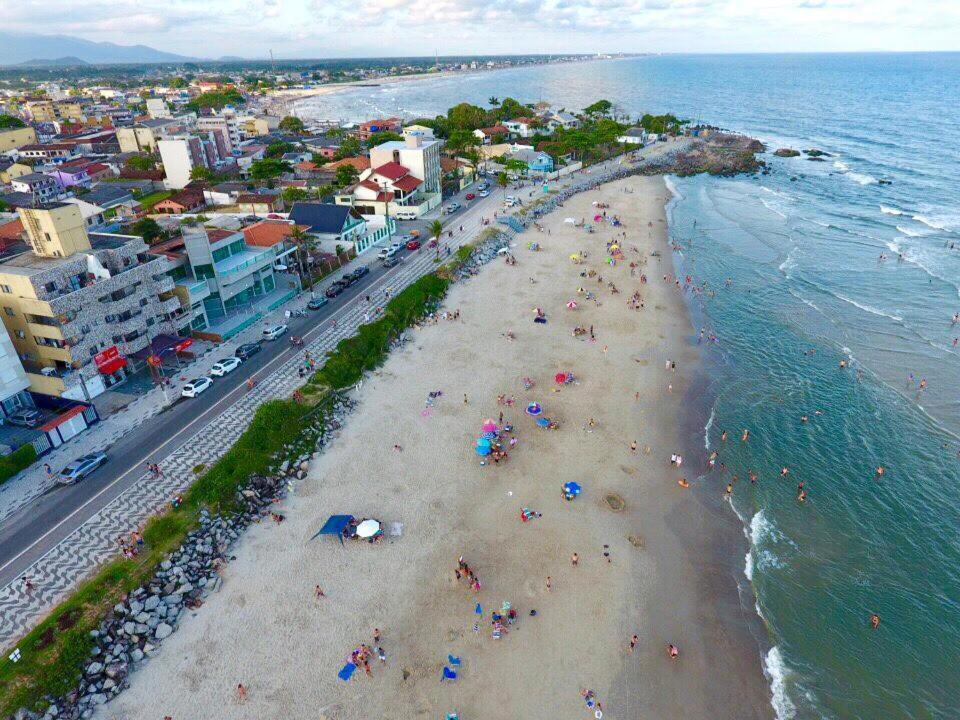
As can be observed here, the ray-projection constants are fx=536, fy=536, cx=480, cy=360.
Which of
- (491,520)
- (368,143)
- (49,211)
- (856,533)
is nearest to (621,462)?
(491,520)

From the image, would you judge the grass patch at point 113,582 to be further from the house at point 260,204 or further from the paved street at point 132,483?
the house at point 260,204

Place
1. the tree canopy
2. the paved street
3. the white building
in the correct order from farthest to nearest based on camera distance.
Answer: the tree canopy, the white building, the paved street

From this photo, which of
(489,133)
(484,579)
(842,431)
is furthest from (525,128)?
(484,579)

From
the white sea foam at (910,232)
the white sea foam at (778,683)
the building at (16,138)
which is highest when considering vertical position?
the building at (16,138)

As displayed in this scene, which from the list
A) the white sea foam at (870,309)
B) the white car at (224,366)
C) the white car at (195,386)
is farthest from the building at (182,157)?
the white sea foam at (870,309)

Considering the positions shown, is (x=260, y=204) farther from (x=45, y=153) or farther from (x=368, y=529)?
(x=45, y=153)

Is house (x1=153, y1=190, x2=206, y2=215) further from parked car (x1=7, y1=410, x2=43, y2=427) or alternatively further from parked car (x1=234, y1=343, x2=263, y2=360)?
parked car (x1=7, y1=410, x2=43, y2=427)

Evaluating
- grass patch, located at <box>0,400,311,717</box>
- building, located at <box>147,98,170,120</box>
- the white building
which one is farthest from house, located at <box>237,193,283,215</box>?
building, located at <box>147,98,170,120</box>
